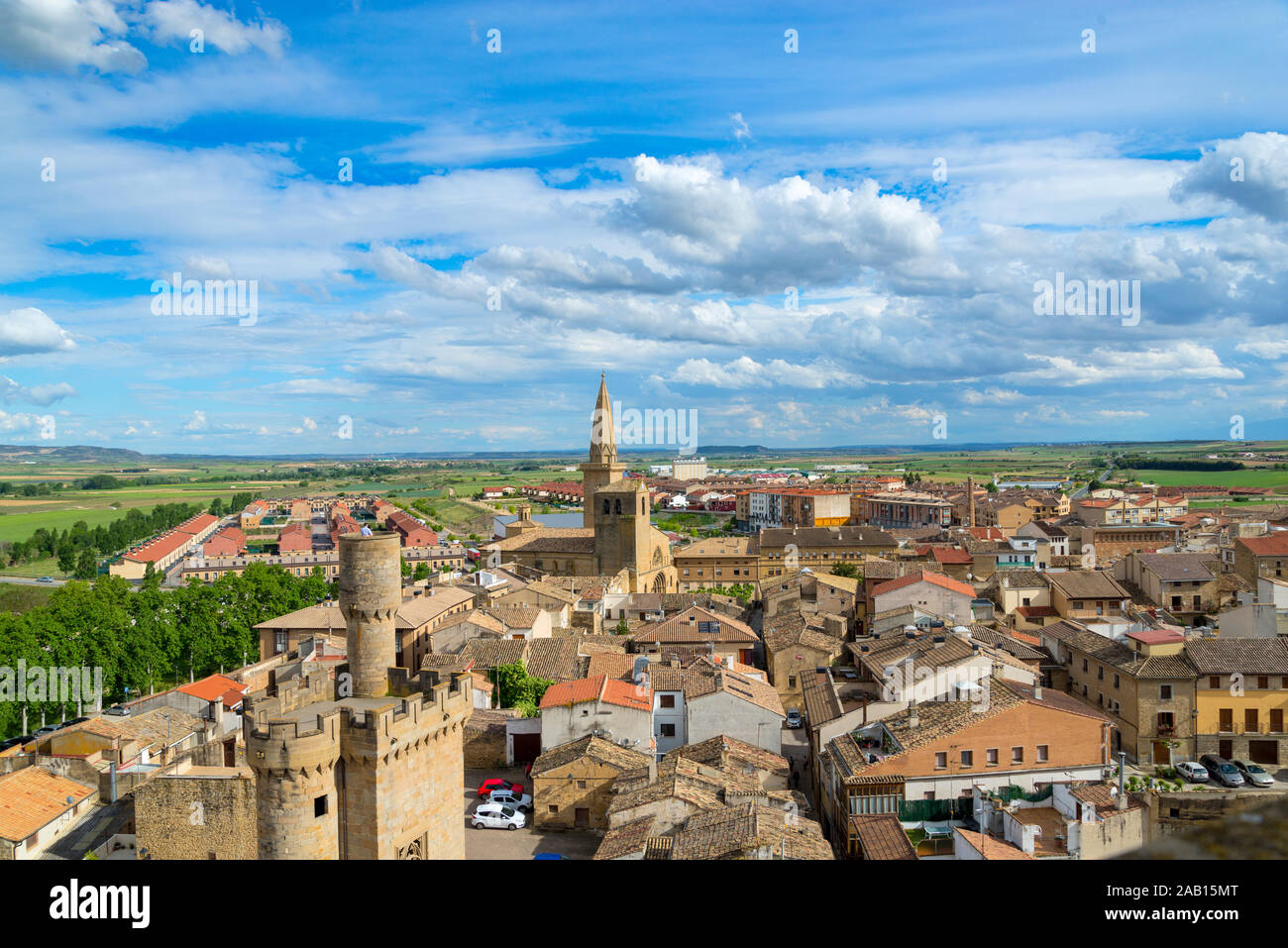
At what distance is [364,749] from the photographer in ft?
38.6

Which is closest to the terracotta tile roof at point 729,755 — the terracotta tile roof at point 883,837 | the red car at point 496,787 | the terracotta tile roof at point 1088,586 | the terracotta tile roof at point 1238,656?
the red car at point 496,787

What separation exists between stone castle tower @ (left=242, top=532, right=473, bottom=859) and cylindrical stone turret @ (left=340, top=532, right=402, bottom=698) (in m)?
0.02

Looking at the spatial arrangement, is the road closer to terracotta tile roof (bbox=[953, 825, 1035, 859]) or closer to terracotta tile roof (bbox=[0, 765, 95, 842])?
terracotta tile roof (bbox=[0, 765, 95, 842])

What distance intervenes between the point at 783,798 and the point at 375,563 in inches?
594

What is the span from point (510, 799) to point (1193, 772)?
22.8 meters

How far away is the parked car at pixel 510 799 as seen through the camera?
1013 inches

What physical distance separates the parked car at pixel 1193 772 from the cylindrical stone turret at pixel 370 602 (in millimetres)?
27828

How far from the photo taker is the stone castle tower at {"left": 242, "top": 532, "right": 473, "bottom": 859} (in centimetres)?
1149

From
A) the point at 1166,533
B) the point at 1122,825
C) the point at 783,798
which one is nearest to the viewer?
the point at 1122,825

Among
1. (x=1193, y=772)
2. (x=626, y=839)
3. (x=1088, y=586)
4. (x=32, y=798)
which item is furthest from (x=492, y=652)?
(x=1088, y=586)
